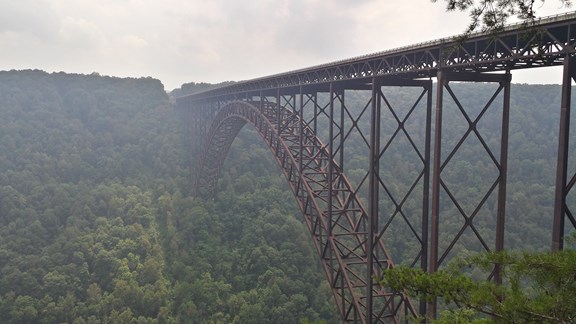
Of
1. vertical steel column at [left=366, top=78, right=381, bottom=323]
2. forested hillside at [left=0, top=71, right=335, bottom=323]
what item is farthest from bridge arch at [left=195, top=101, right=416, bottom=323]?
forested hillside at [left=0, top=71, right=335, bottom=323]

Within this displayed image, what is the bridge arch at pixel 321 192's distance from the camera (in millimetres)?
15945

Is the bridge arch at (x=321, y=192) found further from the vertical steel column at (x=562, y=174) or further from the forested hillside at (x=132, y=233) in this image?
the forested hillside at (x=132, y=233)

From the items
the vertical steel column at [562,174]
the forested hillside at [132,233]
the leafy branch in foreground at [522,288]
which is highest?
the vertical steel column at [562,174]

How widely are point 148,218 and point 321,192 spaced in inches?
931

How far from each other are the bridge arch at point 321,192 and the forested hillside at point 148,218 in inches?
200

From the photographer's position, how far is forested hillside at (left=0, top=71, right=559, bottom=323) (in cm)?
3269

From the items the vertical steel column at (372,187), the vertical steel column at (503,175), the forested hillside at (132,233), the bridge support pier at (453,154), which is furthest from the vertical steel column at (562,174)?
the forested hillside at (132,233)

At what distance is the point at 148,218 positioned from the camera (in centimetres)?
4303

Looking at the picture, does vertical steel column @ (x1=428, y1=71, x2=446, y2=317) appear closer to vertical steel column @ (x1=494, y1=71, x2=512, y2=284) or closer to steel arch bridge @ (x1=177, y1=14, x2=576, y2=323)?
steel arch bridge @ (x1=177, y1=14, x2=576, y2=323)

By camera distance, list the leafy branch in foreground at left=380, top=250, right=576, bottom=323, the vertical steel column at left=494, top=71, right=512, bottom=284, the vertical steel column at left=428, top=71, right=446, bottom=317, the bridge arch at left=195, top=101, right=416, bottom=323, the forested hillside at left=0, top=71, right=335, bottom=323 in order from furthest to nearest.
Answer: the forested hillside at left=0, top=71, right=335, bottom=323 → the bridge arch at left=195, top=101, right=416, bottom=323 → the vertical steel column at left=428, top=71, right=446, bottom=317 → the vertical steel column at left=494, top=71, right=512, bottom=284 → the leafy branch in foreground at left=380, top=250, right=576, bottom=323

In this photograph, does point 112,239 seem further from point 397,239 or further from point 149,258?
point 397,239

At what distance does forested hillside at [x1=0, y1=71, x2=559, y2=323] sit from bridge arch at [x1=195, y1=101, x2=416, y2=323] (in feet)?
16.6

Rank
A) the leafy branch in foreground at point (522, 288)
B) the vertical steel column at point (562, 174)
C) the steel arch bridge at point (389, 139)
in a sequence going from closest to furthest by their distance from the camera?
the leafy branch in foreground at point (522, 288)
the vertical steel column at point (562, 174)
the steel arch bridge at point (389, 139)

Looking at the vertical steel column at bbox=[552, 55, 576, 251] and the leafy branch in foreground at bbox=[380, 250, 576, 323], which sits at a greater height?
the vertical steel column at bbox=[552, 55, 576, 251]
